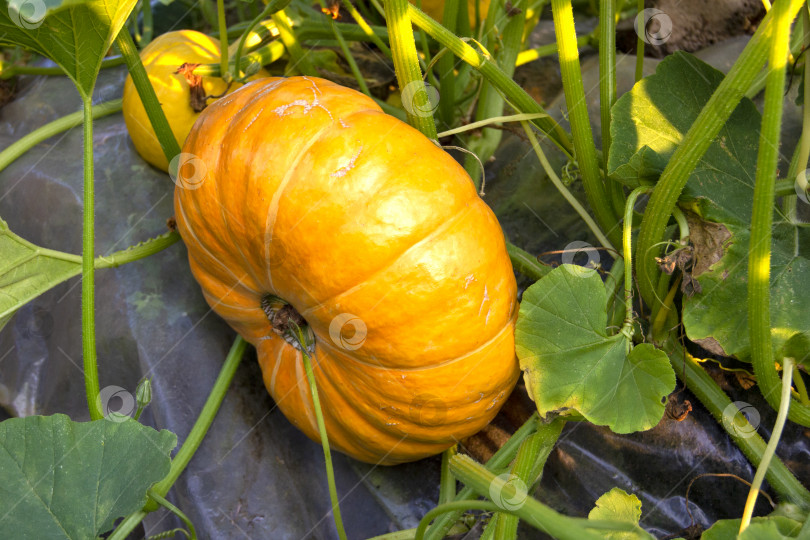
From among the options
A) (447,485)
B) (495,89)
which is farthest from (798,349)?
(495,89)

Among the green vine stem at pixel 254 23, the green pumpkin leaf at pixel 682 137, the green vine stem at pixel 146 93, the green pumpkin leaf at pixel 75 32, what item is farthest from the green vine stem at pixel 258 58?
the green pumpkin leaf at pixel 682 137

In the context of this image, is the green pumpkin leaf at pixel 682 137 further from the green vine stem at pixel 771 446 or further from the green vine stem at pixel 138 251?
the green vine stem at pixel 138 251

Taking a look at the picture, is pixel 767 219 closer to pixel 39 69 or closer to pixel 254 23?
pixel 254 23

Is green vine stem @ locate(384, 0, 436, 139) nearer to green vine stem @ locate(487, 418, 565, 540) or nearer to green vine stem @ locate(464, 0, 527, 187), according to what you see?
green vine stem @ locate(464, 0, 527, 187)

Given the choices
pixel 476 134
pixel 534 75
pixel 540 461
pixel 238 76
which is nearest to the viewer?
pixel 540 461

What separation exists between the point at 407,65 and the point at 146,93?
1.68ft

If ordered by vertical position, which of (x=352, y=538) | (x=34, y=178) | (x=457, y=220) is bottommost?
(x=352, y=538)

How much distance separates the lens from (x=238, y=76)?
142cm

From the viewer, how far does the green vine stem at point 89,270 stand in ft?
3.41

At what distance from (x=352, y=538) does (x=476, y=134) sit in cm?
87

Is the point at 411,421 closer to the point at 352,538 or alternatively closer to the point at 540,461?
the point at 540,461

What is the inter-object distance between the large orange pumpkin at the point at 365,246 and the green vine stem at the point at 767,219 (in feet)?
1.12

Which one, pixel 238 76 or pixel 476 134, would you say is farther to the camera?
pixel 476 134

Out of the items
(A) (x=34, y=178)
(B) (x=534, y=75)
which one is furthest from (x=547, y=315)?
(A) (x=34, y=178)
